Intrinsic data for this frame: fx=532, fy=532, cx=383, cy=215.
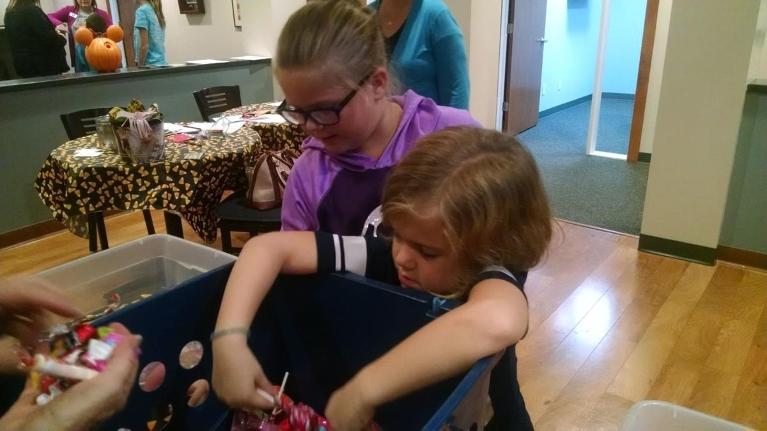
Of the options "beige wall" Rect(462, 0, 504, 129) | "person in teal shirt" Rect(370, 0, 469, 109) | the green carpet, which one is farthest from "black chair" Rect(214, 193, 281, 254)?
"beige wall" Rect(462, 0, 504, 129)

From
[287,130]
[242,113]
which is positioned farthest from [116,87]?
[287,130]

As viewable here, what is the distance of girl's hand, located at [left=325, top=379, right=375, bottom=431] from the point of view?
57cm

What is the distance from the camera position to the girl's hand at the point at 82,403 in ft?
1.74

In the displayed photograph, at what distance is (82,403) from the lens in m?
0.54

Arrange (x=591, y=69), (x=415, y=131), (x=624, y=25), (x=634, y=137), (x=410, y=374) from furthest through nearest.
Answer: (x=591, y=69), (x=624, y=25), (x=634, y=137), (x=415, y=131), (x=410, y=374)

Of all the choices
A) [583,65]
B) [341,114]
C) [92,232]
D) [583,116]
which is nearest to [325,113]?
[341,114]

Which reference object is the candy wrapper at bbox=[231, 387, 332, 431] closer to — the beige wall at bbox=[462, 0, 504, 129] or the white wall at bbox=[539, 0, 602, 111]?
the beige wall at bbox=[462, 0, 504, 129]

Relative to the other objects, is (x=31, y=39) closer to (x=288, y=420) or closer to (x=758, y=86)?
(x=288, y=420)

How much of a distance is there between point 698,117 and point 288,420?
2.33 m

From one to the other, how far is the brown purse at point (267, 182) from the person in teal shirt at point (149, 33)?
2.47 m

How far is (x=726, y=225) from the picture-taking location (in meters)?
2.54

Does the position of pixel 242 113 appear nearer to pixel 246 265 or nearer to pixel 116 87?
pixel 116 87

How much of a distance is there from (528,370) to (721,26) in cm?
167

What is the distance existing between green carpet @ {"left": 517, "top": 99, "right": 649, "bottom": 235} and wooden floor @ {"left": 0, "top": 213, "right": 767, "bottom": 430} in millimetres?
351
